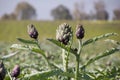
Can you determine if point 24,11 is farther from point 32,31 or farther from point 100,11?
point 32,31

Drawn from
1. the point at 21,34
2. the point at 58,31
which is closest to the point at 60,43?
the point at 58,31

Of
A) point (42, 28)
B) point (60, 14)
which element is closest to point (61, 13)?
point (60, 14)

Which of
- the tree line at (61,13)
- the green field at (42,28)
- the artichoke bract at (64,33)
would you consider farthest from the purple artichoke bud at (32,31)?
the tree line at (61,13)

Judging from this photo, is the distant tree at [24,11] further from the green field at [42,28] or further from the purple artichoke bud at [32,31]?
the purple artichoke bud at [32,31]

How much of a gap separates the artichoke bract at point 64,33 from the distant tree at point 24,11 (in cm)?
8626

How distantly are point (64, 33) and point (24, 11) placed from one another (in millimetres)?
92147

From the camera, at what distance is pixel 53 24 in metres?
60.1

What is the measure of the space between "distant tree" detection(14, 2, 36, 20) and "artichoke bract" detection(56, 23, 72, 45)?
8626 cm

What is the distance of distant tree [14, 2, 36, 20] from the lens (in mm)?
91075

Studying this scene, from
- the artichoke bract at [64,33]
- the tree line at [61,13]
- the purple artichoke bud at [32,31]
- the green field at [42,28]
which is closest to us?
the artichoke bract at [64,33]

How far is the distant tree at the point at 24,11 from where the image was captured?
299ft

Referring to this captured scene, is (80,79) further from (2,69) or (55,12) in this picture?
(55,12)

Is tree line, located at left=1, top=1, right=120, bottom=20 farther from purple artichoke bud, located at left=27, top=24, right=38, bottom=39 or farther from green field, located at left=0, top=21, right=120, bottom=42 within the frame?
purple artichoke bud, located at left=27, top=24, right=38, bottom=39

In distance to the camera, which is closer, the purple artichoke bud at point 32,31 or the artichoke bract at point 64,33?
the artichoke bract at point 64,33
